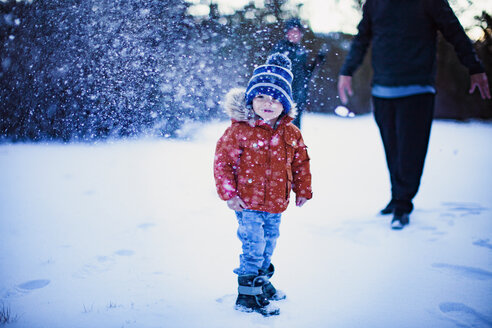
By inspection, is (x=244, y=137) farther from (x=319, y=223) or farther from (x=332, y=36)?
(x=332, y=36)

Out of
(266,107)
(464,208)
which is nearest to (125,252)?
(266,107)

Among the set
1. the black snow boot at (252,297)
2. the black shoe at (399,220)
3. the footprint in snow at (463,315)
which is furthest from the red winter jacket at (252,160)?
the black shoe at (399,220)

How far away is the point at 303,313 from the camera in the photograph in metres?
1.49

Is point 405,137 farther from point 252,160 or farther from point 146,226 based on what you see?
point 146,226

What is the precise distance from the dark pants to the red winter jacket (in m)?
1.40

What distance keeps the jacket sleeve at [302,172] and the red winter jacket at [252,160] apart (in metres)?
0.09

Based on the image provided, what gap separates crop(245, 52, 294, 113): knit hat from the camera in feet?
4.79

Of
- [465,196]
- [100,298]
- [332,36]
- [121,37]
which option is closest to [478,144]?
[332,36]

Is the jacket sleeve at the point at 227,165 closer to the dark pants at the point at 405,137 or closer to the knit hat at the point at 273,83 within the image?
the knit hat at the point at 273,83

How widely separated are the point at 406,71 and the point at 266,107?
148 centimetres

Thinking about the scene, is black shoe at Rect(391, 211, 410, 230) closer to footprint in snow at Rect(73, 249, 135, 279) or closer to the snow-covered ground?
the snow-covered ground

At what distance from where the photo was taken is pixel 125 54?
2.98 m

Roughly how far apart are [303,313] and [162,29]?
2.49 metres

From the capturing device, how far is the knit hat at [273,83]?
4.79 ft
